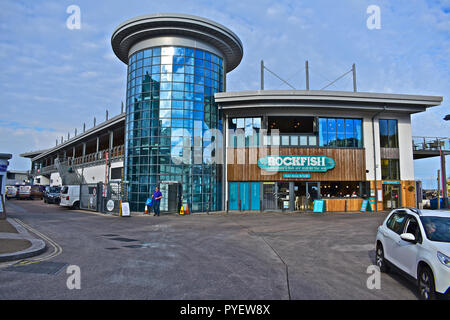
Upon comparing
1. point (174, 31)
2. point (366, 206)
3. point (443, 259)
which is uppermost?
point (174, 31)

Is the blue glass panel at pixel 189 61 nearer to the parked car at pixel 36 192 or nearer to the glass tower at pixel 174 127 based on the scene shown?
the glass tower at pixel 174 127

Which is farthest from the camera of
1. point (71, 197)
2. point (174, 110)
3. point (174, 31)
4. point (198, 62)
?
point (71, 197)

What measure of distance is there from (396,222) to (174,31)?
71.8 ft

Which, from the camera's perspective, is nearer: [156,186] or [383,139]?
[156,186]

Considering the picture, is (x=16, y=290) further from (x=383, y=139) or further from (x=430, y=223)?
(x=383, y=139)

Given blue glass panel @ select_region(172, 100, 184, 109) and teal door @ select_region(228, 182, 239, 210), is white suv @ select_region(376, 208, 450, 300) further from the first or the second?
blue glass panel @ select_region(172, 100, 184, 109)

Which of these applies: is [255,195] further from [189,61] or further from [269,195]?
[189,61]

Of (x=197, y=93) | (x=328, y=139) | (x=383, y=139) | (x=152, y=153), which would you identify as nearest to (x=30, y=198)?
(x=152, y=153)

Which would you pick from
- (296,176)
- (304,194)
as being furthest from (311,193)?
(296,176)

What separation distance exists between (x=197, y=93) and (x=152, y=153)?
19.3 ft

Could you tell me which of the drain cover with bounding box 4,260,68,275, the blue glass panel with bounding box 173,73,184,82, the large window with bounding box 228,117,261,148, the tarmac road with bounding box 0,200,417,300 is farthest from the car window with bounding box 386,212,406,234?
the blue glass panel with bounding box 173,73,184,82

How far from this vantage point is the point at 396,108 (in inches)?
1028

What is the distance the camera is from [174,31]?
79.4ft

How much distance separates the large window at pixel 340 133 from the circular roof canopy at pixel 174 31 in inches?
388
